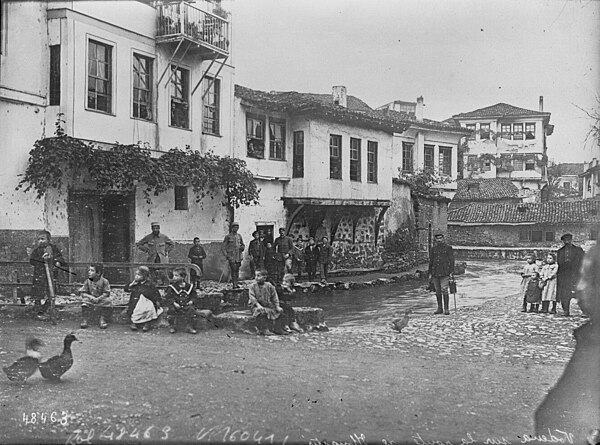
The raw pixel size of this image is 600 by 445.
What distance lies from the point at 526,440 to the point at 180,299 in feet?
9.36

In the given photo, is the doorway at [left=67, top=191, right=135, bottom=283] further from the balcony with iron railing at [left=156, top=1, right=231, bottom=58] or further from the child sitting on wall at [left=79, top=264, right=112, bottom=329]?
the balcony with iron railing at [left=156, top=1, right=231, bottom=58]

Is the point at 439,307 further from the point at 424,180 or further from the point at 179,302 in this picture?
the point at 179,302

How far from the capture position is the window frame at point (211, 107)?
5379 millimetres

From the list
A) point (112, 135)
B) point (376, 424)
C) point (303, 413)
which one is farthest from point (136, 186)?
point (376, 424)

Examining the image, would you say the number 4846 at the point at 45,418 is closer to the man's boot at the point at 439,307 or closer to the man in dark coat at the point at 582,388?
the man's boot at the point at 439,307

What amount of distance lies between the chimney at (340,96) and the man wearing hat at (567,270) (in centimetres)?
215

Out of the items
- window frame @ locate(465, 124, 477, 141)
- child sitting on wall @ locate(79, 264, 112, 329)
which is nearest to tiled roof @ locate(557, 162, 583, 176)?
window frame @ locate(465, 124, 477, 141)

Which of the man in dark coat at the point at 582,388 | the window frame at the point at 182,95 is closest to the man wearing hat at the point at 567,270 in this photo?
the man in dark coat at the point at 582,388

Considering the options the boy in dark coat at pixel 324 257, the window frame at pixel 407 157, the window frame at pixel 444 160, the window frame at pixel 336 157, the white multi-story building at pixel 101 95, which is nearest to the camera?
the white multi-story building at pixel 101 95

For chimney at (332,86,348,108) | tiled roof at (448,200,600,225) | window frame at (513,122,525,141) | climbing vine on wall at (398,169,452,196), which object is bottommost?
tiled roof at (448,200,600,225)

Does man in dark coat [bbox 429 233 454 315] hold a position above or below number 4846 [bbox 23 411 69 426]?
above

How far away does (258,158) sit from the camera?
19.2ft

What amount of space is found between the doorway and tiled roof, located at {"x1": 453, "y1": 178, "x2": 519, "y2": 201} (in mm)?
3188

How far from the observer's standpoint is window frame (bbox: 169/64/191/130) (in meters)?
5.21
